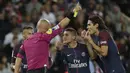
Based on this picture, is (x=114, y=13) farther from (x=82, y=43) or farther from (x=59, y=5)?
(x=82, y=43)

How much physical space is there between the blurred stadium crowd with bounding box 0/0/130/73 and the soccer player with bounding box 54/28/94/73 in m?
4.47

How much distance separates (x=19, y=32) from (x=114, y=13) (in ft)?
16.5

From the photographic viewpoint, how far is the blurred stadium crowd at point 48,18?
14.3 m

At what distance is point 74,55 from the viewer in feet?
28.7

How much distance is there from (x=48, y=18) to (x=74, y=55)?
278 inches

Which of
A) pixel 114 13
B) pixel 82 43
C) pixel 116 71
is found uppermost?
pixel 114 13

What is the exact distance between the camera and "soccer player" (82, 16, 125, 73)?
8195 mm

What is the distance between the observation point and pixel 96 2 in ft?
58.7

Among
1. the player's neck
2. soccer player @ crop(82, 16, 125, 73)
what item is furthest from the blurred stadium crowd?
soccer player @ crop(82, 16, 125, 73)

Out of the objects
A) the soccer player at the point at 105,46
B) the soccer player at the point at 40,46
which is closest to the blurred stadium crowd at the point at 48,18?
the soccer player at the point at 40,46

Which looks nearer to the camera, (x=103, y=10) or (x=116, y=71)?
(x=116, y=71)

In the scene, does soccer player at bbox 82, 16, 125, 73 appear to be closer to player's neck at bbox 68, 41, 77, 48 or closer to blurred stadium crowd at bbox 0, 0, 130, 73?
player's neck at bbox 68, 41, 77, 48

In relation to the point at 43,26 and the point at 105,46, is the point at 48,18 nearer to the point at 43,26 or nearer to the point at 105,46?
the point at 43,26

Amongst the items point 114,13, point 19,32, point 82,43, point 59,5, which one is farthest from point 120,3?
point 82,43
